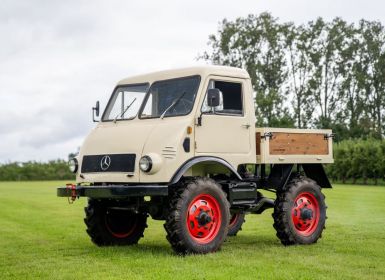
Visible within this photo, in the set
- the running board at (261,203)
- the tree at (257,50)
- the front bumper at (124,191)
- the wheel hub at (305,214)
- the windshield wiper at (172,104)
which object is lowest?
the wheel hub at (305,214)

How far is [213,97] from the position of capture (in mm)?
11266

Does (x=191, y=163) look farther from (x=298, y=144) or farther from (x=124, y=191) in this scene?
(x=298, y=144)

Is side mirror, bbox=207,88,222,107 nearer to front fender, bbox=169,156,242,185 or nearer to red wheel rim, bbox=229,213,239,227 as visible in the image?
front fender, bbox=169,156,242,185

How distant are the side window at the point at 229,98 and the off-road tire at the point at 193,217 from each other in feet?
4.60

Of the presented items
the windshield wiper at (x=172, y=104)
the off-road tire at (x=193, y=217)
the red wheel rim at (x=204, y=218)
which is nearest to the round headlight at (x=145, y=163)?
the off-road tire at (x=193, y=217)

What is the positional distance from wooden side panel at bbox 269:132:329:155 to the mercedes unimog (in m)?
0.02

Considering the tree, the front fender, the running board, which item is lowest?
the running board

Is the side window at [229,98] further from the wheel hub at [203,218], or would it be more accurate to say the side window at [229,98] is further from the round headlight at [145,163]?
the wheel hub at [203,218]

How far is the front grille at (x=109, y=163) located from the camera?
37.4 feet

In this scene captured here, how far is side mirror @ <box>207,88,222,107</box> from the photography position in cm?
1127

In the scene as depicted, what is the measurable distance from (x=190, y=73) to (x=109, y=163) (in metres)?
2.05

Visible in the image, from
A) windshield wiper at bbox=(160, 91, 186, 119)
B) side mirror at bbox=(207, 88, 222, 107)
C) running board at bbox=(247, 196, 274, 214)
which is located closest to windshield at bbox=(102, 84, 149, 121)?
windshield wiper at bbox=(160, 91, 186, 119)

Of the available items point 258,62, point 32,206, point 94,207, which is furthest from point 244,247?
point 258,62

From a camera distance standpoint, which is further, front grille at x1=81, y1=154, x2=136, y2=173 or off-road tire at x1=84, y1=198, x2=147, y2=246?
off-road tire at x1=84, y1=198, x2=147, y2=246
